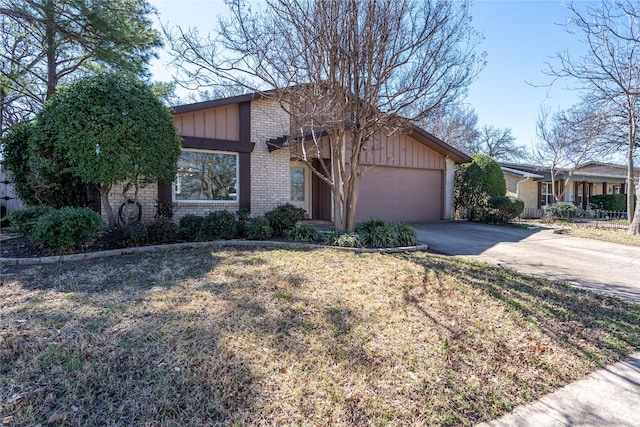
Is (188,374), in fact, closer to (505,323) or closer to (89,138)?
(505,323)

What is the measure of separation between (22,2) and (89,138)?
18.7 ft

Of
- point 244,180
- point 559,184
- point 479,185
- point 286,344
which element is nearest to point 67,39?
point 244,180

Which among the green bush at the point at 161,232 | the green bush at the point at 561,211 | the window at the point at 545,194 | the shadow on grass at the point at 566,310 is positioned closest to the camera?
the shadow on grass at the point at 566,310

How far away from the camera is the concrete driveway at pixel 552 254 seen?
573cm

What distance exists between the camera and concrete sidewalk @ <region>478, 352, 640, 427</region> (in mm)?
2432

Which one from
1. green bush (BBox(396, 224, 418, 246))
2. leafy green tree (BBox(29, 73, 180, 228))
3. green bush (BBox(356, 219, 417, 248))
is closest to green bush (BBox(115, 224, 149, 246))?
leafy green tree (BBox(29, 73, 180, 228))

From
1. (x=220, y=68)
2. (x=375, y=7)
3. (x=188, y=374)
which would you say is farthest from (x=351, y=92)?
(x=188, y=374)

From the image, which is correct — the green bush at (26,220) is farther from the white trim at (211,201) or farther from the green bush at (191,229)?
the white trim at (211,201)

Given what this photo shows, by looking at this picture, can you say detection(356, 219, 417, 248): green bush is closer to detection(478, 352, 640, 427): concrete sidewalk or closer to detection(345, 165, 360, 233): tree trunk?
detection(345, 165, 360, 233): tree trunk

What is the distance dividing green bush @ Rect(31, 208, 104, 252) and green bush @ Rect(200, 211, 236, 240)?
7.16 feet

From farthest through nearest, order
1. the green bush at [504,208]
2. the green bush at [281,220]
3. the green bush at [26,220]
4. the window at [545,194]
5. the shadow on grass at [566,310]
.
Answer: the window at [545,194], the green bush at [504,208], the green bush at [281,220], the green bush at [26,220], the shadow on grass at [566,310]

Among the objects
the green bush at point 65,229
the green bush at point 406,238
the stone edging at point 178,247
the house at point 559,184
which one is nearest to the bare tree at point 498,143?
the house at point 559,184

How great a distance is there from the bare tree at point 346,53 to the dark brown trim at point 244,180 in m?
2.99

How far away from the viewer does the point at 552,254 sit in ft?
25.4
